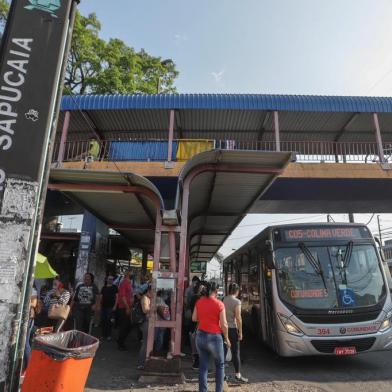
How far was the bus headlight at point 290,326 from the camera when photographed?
23.7 ft

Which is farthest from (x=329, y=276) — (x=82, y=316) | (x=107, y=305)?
(x=107, y=305)

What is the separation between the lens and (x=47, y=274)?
338 inches

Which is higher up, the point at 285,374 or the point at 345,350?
the point at 345,350

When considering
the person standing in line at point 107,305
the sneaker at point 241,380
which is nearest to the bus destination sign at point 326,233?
the sneaker at point 241,380

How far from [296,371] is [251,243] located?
12.3 ft

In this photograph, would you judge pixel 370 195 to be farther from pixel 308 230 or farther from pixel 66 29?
pixel 66 29

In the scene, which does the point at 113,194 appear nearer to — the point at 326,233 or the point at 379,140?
the point at 326,233

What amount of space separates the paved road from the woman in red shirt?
934 millimetres

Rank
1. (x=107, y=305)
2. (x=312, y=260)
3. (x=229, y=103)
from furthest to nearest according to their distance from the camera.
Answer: (x=229, y=103) → (x=107, y=305) → (x=312, y=260)

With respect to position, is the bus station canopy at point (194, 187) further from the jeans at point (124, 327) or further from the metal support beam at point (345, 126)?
the metal support beam at point (345, 126)

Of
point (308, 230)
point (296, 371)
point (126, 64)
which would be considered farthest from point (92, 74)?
point (296, 371)

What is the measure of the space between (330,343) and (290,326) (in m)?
0.75

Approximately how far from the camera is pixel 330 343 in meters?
7.09

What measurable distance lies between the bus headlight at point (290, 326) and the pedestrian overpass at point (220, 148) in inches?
113
